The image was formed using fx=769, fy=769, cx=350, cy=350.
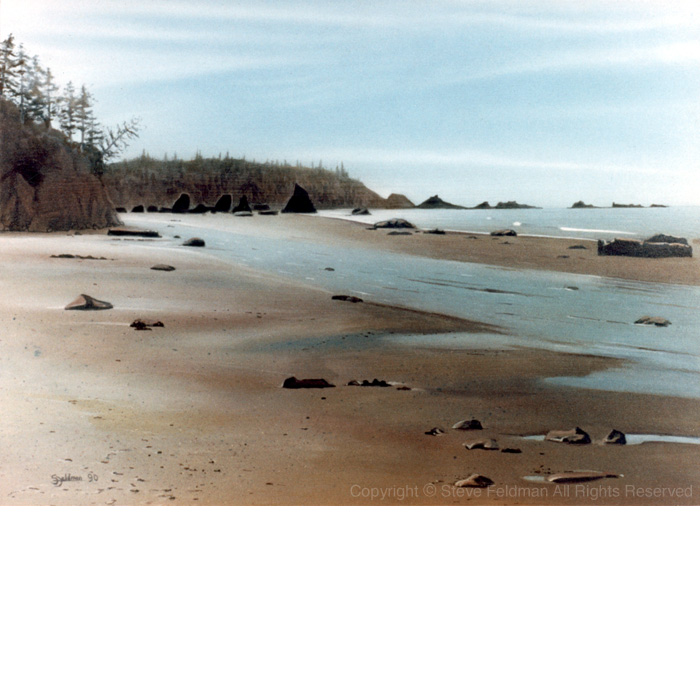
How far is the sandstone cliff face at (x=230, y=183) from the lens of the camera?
148 inches

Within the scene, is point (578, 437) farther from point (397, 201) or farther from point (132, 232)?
point (132, 232)

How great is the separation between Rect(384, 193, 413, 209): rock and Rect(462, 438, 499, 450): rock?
121 centimetres

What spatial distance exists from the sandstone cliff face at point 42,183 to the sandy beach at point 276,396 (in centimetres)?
11

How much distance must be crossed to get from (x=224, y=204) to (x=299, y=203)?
15.0 inches

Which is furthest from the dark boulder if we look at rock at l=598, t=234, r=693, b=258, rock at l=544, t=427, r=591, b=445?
rock at l=598, t=234, r=693, b=258

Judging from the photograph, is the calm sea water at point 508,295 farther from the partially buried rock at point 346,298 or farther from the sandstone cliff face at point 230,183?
the sandstone cliff face at point 230,183

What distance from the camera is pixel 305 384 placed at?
11.9 ft

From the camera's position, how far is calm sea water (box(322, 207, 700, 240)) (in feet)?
12.4

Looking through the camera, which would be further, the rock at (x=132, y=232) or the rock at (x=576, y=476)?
the rock at (x=132, y=232)

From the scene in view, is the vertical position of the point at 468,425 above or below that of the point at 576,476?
above

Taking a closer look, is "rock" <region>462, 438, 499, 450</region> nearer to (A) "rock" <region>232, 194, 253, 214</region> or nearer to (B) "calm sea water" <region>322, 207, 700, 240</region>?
(B) "calm sea water" <region>322, 207, 700, 240</region>
